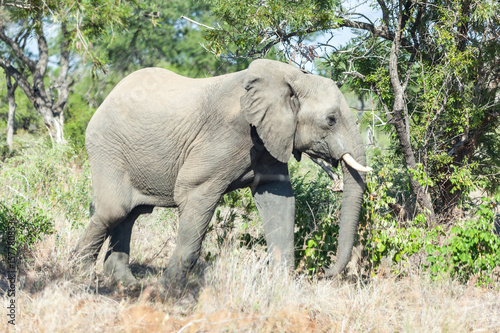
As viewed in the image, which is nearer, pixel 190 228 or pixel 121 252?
pixel 190 228

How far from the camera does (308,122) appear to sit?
5.11 m

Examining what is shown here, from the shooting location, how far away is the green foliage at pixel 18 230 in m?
5.69

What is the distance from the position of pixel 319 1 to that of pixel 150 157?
3.77m

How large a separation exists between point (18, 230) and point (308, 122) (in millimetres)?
3299

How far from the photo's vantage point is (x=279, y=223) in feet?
18.3

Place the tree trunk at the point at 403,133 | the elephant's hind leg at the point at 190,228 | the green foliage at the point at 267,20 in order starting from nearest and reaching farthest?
the elephant's hind leg at the point at 190,228 → the tree trunk at the point at 403,133 → the green foliage at the point at 267,20

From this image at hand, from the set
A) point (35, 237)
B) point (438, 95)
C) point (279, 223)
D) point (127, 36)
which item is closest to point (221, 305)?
point (279, 223)

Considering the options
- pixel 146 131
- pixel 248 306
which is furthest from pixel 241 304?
pixel 146 131

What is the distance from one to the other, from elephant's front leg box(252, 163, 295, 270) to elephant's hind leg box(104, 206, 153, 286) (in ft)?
4.18

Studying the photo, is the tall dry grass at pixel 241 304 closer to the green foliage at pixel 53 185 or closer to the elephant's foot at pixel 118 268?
the elephant's foot at pixel 118 268

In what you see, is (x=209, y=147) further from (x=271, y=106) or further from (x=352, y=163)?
(x=352, y=163)

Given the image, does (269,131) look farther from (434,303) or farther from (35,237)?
(35,237)

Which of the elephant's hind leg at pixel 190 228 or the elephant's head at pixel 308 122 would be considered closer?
the elephant's head at pixel 308 122

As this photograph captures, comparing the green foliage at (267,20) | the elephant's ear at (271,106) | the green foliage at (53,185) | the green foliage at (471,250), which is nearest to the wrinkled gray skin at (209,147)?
the elephant's ear at (271,106)
